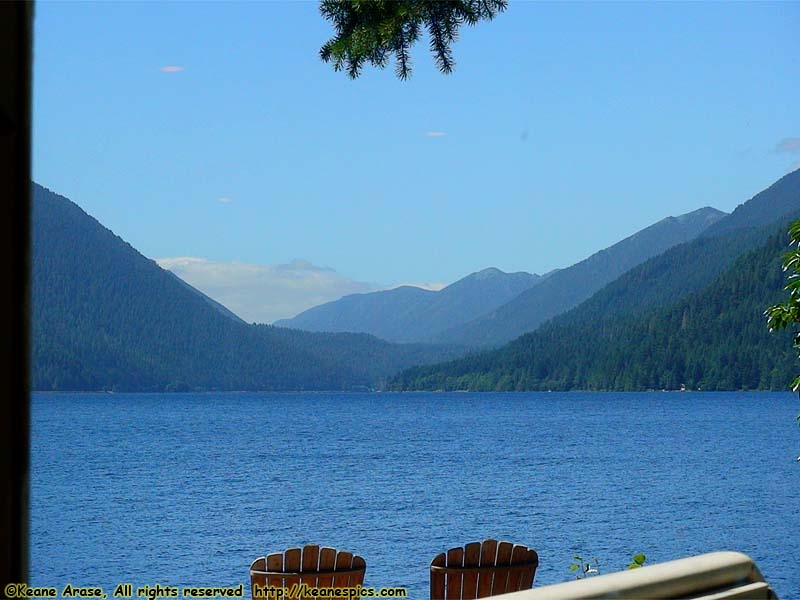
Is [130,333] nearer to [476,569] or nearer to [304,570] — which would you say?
[304,570]

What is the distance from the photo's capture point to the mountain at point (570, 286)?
159250mm

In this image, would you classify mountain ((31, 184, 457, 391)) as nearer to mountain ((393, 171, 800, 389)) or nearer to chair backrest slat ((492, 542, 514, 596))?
mountain ((393, 171, 800, 389))

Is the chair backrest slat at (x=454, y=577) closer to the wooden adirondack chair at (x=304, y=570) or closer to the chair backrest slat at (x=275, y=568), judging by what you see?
the wooden adirondack chair at (x=304, y=570)

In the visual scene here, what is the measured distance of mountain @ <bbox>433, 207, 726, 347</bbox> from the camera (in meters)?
159

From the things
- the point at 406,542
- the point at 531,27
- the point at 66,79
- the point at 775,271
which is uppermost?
the point at 66,79

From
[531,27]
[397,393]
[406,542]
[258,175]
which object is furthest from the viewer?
[258,175]

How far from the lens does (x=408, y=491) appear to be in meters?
33.5

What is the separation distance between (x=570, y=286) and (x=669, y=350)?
7345cm

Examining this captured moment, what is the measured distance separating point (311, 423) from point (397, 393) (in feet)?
152

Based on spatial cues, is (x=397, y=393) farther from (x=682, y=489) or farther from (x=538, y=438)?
(x=682, y=489)

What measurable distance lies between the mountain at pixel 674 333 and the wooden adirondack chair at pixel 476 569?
72.4 meters

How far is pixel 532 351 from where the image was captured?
10325 cm

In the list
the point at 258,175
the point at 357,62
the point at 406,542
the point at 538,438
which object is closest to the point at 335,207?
the point at 258,175

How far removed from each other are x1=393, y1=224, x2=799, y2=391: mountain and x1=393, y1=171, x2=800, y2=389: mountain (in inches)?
3.2
